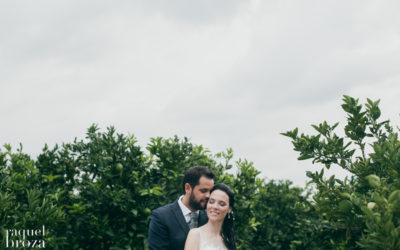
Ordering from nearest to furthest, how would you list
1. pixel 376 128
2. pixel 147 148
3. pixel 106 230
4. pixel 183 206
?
pixel 376 128
pixel 183 206
pixel 106 230
pixel 147 148

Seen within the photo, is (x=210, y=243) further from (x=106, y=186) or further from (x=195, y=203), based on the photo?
(x=106, y=186)

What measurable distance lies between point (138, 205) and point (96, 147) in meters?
1.80

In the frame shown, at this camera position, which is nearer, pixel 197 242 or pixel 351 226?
pixel 351 226

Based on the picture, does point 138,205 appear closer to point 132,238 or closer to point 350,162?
point 132,238

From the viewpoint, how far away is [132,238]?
8047 millimetres

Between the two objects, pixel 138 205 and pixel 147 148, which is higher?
Answer: pixel 147 148

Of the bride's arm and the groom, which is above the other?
the groom

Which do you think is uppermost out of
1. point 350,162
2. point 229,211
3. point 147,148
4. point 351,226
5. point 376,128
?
point 147,148

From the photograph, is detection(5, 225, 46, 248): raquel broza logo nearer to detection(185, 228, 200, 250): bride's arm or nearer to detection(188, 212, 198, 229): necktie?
detection(188, 212, 198, 229): necktie

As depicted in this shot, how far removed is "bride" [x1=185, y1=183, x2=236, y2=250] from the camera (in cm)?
522

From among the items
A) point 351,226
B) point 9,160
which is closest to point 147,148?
point 9,160

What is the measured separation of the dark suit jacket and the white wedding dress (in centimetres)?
26

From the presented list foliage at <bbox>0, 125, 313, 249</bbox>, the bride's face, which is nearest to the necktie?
the bride's face

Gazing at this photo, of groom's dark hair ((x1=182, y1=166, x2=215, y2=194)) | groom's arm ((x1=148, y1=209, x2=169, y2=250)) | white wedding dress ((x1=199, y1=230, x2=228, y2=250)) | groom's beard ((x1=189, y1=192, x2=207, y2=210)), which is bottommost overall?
white wedding dress ((x1=199, y1=230, x2=228, y2=250))
